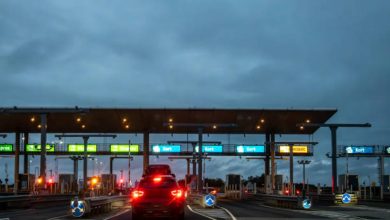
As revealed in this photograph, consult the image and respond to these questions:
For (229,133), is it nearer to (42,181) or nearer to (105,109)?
(105,109)

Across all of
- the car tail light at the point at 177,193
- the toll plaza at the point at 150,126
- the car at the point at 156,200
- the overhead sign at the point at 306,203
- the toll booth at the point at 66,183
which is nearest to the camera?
the car at the point at 156,200


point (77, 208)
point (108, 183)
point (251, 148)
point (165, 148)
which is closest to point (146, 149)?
point (165, 148)

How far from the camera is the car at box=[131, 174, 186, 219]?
21531 millimetres

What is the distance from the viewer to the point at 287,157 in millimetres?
77000

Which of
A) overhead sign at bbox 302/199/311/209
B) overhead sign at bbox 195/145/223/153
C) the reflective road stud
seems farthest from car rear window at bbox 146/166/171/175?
overhead sign at bbox 195/145/223/153

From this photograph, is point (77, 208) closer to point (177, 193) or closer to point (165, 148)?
point (177, 193)

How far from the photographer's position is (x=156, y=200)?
2156 cm

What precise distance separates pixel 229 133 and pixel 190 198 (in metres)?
21.6

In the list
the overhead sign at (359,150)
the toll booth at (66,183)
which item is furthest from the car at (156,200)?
the toll booth at (66,183)

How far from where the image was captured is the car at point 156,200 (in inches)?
848

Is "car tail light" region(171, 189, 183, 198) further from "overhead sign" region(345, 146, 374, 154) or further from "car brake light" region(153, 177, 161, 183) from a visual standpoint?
"overhead sign" region(345, 146, 374, 154)

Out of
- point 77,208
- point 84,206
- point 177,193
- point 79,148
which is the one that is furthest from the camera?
point 79,148

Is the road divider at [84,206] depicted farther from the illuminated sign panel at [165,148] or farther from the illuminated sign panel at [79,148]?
the illuminated sign panel at [79,148]

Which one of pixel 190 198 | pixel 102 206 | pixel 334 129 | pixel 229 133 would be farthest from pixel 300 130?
pixel 102 206
